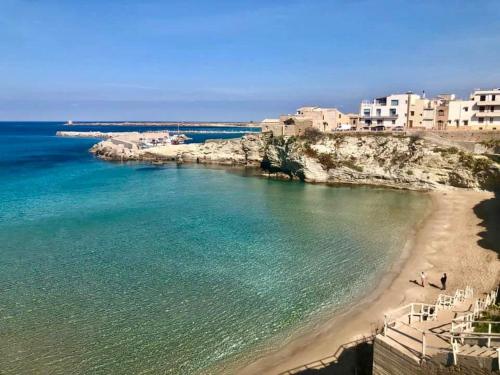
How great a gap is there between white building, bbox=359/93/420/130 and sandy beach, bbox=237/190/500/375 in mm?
31385

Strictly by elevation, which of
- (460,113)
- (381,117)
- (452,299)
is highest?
(460,113)

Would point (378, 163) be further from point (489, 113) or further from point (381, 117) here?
point (489, 113)

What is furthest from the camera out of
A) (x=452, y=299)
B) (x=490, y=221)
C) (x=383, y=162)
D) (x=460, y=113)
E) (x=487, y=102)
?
(x=460, y=113)

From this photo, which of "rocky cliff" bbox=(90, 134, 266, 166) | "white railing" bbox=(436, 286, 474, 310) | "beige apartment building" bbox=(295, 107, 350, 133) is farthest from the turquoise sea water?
"rocky cliff" bbox=(90, 134, 266, 166)

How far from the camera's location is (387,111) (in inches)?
2867

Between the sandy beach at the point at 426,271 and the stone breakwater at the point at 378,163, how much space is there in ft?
27.6

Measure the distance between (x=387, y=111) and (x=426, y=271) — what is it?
53.3 meters

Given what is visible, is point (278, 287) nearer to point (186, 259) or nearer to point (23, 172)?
point (186, 259)

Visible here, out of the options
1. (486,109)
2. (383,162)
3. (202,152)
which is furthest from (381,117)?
(202,152)

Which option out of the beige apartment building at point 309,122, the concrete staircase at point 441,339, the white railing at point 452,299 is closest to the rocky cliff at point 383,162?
the beige apartment building at point 309,122

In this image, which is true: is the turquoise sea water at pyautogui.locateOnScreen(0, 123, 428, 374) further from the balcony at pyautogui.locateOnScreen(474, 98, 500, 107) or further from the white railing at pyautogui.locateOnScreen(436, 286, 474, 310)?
the balcony at pyautogui.locateOnScreen(474, 98, 500, 107)

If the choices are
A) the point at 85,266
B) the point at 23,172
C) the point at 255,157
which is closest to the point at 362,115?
the point at 255,157

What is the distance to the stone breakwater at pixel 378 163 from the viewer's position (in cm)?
5131

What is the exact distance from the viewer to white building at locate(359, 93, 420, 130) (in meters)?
70.6
